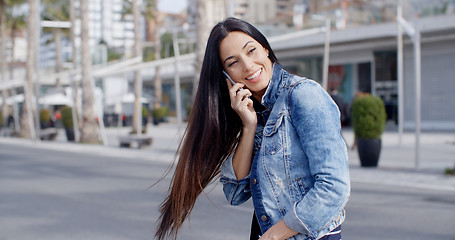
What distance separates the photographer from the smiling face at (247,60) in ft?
6.59

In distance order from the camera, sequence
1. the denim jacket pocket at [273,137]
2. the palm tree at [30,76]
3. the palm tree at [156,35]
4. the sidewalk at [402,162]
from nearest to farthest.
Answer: the denim jacket pocket at [273,137]
the sidewalk at [402,162]
the palm tree at [30,76]
the palm tree at [156,35]

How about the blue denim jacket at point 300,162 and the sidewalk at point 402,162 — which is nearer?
the blue denim jacket at point 300,162

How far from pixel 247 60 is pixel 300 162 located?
415mm

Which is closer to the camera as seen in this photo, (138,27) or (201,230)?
(201,230)

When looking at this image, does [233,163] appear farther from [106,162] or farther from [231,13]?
[231,13]

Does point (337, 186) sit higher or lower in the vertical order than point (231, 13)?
lower

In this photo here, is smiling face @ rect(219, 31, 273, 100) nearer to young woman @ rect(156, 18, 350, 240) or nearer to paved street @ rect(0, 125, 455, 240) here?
young woman @ rect(156, 18, 350, 240)

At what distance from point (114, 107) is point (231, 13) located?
3136 centimetres

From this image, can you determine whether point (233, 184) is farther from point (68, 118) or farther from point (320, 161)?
point (68, 118)

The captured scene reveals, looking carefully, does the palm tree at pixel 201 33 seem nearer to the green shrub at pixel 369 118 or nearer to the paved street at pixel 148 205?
the paved street at pixel 148 205

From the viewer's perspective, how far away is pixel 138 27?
26375 millimetres

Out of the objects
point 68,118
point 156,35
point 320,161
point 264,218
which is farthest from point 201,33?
point 156,35

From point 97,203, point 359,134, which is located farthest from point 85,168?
point 359,134

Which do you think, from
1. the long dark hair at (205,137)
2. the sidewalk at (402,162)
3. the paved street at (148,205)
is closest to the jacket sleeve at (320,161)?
the long dark hair at (205,137)
